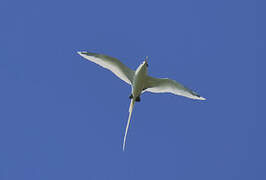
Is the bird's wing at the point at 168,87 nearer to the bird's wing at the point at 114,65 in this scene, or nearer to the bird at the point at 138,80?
the bird at the point at 138,80

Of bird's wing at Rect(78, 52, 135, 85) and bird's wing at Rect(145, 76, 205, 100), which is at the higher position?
bird's wing at Rect(78, 52, 135, 85)

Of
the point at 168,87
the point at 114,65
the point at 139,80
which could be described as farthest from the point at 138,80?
the point at 168,87

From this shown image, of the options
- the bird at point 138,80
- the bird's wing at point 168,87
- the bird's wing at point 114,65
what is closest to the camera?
the bird at point 138,80

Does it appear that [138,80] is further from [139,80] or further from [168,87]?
[168,87]

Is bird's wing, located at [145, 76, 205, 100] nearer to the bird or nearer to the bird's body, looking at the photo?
the bird

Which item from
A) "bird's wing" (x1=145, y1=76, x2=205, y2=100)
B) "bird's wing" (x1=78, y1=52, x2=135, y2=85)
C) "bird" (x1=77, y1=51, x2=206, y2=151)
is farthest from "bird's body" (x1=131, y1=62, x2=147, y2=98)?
"bird's wing" (x1=78, y1=52, x2=135, y2=85)

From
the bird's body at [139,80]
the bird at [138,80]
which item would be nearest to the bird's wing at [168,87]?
the bird at [138,80]

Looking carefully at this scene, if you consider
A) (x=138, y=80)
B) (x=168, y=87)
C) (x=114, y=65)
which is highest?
(x=114, y=65)
